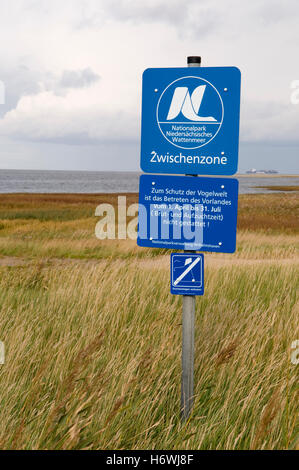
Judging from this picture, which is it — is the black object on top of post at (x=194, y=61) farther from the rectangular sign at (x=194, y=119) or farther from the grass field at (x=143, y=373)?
the grass field at (x=143, y=373)

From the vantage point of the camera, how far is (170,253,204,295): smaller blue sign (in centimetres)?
337

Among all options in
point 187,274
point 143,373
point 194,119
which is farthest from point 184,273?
point 194,119

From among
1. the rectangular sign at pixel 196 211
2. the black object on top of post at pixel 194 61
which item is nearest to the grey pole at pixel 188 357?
the black object on top of post at pixel 194 61

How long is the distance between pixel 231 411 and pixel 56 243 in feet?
48.0

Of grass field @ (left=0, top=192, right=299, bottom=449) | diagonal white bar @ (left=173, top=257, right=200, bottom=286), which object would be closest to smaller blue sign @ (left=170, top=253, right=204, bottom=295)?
diagonal white bar @ (left=173, top=257, right=200, bottom=286)

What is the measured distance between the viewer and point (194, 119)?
3.29 metres

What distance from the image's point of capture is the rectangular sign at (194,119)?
325cm

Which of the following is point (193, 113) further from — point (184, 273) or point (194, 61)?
point (184, 273)

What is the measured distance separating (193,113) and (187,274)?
3.67ft

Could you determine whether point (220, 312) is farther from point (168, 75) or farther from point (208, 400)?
point (168, 75)

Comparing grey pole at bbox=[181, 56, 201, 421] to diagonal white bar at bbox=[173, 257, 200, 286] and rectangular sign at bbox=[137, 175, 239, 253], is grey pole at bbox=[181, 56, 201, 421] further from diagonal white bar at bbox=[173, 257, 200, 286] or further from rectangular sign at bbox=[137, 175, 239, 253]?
rectangular sign at bbox=[137, 175, 239, 253]

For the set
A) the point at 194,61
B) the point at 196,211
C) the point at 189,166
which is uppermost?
the point at 194,61
